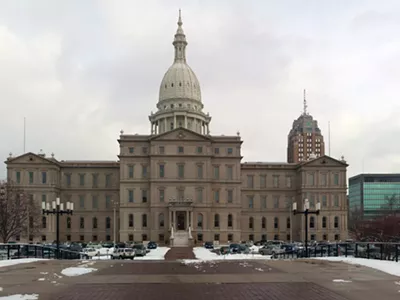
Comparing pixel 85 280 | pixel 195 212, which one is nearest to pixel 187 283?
pixel 85 280

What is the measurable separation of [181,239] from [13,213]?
3174 cm

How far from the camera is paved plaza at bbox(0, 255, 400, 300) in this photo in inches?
609

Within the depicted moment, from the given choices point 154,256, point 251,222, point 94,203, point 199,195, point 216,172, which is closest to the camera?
point 154,256

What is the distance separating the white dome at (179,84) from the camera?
13262 centimetres

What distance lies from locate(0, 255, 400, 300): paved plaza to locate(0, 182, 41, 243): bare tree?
54.8 m

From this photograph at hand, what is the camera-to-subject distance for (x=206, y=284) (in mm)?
17984

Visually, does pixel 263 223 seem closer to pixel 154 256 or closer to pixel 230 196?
pixel 230 196

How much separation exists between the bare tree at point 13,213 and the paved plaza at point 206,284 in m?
54.8

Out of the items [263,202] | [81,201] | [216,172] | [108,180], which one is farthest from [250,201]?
[81,201]

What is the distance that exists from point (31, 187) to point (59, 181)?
742 centimetres

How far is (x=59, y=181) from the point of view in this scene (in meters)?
113

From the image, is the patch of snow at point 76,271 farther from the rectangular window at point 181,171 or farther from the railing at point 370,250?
the rectangular window at point 181,171

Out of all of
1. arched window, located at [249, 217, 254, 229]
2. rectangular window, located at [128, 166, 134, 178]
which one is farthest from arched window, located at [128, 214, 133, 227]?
arched window, located at [249, 217, 254, 229]

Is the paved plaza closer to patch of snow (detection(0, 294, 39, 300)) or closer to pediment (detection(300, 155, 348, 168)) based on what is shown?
patch of snow (detection(0, 294, 39, 300))
